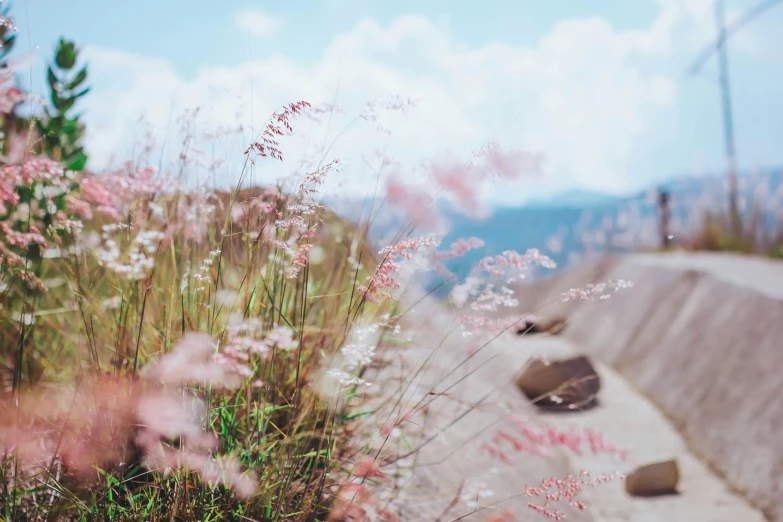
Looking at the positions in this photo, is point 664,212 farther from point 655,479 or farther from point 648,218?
point 655,479

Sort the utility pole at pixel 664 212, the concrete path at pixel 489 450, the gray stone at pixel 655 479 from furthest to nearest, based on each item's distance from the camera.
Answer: the utility pole at pixel 664 212 → the gray stone at pixel 655 479 → the concrete path at pixel 489 450

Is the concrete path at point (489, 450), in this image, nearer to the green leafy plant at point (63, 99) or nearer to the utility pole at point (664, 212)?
the green leafy plant at point (63, 99)

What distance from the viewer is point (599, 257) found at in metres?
7.28

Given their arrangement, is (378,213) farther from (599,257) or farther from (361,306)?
(599,257)

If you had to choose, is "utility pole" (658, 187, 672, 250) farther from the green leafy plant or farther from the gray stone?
the green leafy plant

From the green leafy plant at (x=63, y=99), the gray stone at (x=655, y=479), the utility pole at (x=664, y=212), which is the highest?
the green leafy plant at (x=63, y=99)

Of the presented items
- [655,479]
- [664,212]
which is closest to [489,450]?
[655,479]

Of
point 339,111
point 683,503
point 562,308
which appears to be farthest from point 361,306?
point 562,308

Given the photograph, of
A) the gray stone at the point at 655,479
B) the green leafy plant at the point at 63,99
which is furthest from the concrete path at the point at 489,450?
the green leafy plant at the point at 63,99

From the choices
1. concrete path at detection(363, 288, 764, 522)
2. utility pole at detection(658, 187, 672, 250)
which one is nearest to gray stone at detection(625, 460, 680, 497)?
concrete path at detection(363, 288, 764, 522)

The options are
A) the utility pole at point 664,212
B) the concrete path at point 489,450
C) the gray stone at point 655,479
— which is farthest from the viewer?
the utility pole at point 664,212

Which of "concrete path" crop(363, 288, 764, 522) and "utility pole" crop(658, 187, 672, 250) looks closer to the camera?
"concrete path" crop(363, 288, 764, 522)

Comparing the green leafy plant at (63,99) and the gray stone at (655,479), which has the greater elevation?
the green leafy plant at (63,99)

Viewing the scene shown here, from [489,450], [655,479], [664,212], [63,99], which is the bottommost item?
[655,479]
